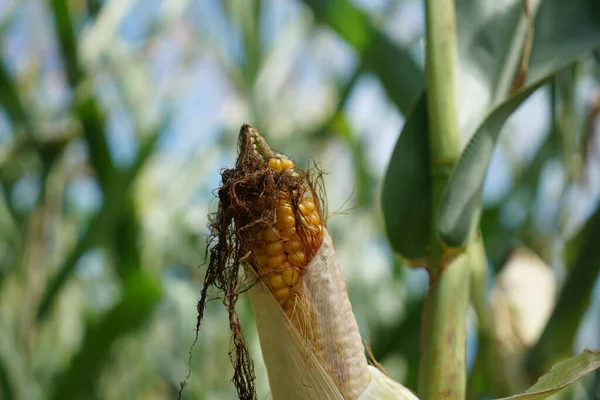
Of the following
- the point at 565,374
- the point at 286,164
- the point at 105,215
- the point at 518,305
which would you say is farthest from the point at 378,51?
the point at 518,305

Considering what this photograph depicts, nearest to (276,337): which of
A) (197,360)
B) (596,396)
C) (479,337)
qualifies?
(596,396)

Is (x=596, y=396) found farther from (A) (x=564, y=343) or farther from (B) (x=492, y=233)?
(B) (x=492, y=233)

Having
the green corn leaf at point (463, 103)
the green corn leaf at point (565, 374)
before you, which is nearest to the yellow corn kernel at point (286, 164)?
the green corn leaf at point (463, 103)

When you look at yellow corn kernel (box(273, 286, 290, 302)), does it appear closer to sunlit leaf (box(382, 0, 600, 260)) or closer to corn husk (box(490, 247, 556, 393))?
sunlit leaf (box(382, 0, 600, 260))

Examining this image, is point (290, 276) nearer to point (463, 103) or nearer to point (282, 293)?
point (282, 293)

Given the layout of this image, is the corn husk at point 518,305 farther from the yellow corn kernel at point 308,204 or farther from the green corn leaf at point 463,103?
the yellow corn kernel at point 308,204
